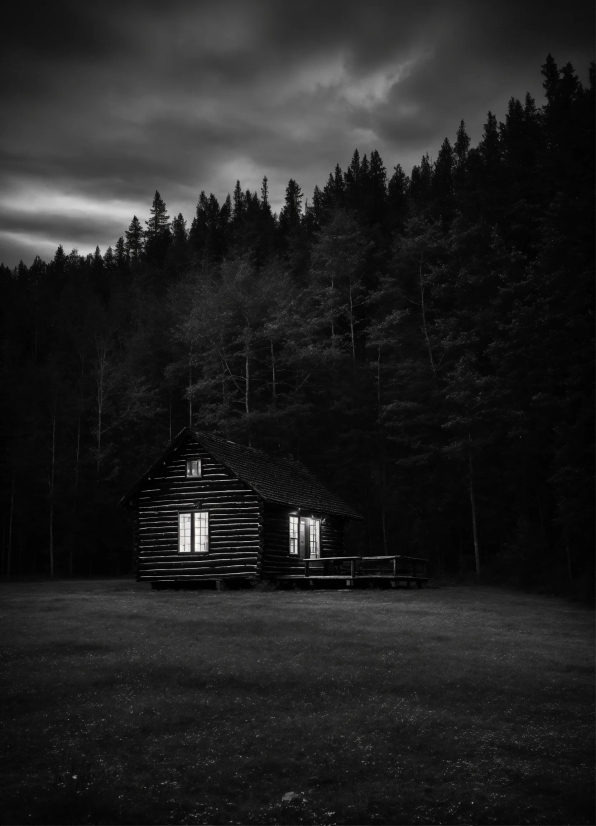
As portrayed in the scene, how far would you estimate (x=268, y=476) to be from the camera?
3462cm

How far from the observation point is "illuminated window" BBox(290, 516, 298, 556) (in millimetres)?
33997

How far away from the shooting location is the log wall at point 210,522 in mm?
30922

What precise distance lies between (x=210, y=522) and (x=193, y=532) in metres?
1.00

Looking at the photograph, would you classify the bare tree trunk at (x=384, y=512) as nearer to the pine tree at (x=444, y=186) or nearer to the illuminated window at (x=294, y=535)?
the illuminated window at (x=294, y=535)

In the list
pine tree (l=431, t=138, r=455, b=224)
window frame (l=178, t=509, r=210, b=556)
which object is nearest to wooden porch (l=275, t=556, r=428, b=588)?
window frame (l=178, t=509, r=210, b=556)

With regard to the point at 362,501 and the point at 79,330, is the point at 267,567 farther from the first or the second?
the point at 79,330

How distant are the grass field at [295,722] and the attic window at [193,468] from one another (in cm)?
1386

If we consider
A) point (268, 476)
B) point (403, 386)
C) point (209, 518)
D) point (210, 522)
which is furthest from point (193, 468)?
point (403, 386)

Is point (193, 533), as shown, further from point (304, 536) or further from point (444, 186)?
point (444, 186)

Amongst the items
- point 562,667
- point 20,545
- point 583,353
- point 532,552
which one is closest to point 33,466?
point 20,545

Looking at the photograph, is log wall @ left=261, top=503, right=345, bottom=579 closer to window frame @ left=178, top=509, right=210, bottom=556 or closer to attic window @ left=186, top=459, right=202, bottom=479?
window frame @ left=178, top=509, right=210, bottom=556

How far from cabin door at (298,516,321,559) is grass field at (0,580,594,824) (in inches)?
655

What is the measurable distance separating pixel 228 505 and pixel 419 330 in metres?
24.0

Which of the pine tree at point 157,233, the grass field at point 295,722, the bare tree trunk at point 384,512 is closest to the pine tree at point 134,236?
the pine tree at point 157,233
